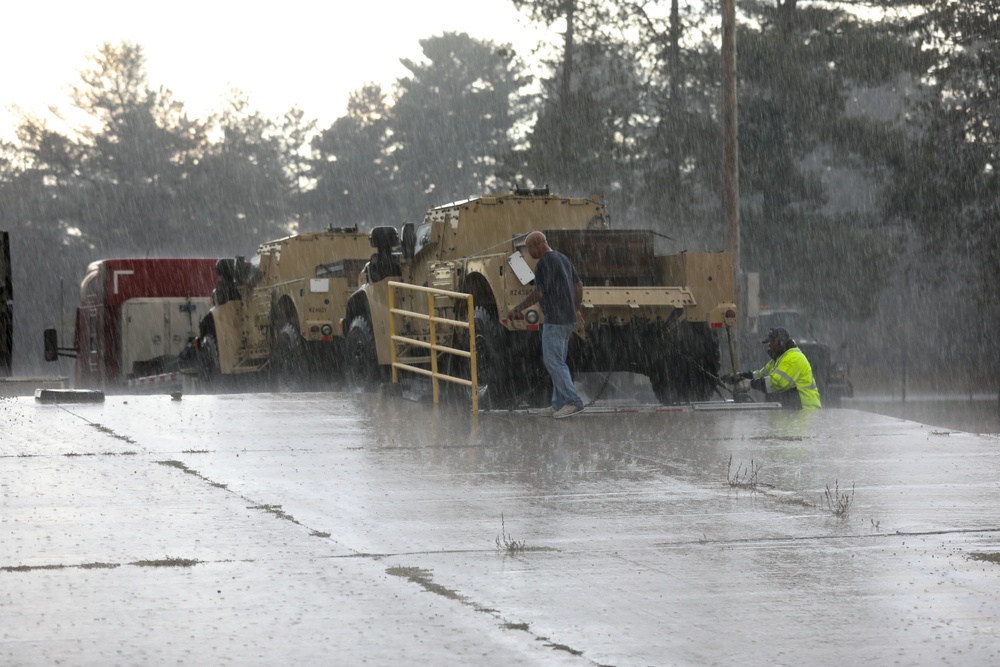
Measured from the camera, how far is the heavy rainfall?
5.66 metres

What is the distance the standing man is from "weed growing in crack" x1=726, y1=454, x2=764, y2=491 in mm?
3943

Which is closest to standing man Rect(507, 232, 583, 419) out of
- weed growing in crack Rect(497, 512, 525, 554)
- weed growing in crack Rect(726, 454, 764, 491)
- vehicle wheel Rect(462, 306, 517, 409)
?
vehicle wheel Rect(462, 306, 517, 409)

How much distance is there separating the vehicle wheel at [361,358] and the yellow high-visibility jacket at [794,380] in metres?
5.31

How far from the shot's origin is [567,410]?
1393 cm

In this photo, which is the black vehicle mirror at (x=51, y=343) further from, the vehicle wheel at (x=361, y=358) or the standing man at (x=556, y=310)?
the standing man at (x=556, y=310)

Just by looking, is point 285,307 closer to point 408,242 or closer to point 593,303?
point 408,242

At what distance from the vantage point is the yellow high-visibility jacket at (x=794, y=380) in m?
16.0

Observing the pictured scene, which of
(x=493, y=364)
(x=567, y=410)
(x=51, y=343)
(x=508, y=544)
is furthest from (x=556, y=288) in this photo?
(x=51, y=343)

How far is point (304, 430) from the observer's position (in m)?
12.6

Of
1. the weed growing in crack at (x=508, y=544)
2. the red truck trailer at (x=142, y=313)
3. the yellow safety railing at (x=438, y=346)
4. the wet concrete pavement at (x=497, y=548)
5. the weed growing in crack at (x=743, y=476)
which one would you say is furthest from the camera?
the red truck trailer at (x=142, y=313)

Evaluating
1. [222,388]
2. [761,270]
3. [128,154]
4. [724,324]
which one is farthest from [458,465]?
[128,154]

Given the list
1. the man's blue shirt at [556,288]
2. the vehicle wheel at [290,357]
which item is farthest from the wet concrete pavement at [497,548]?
the vehicle wheel at [290,357]

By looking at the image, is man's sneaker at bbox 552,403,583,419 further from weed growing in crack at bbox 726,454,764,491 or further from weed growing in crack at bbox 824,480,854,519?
weed growing in crack at bbox 824,480,854,519

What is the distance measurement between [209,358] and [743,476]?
59.2 feet
